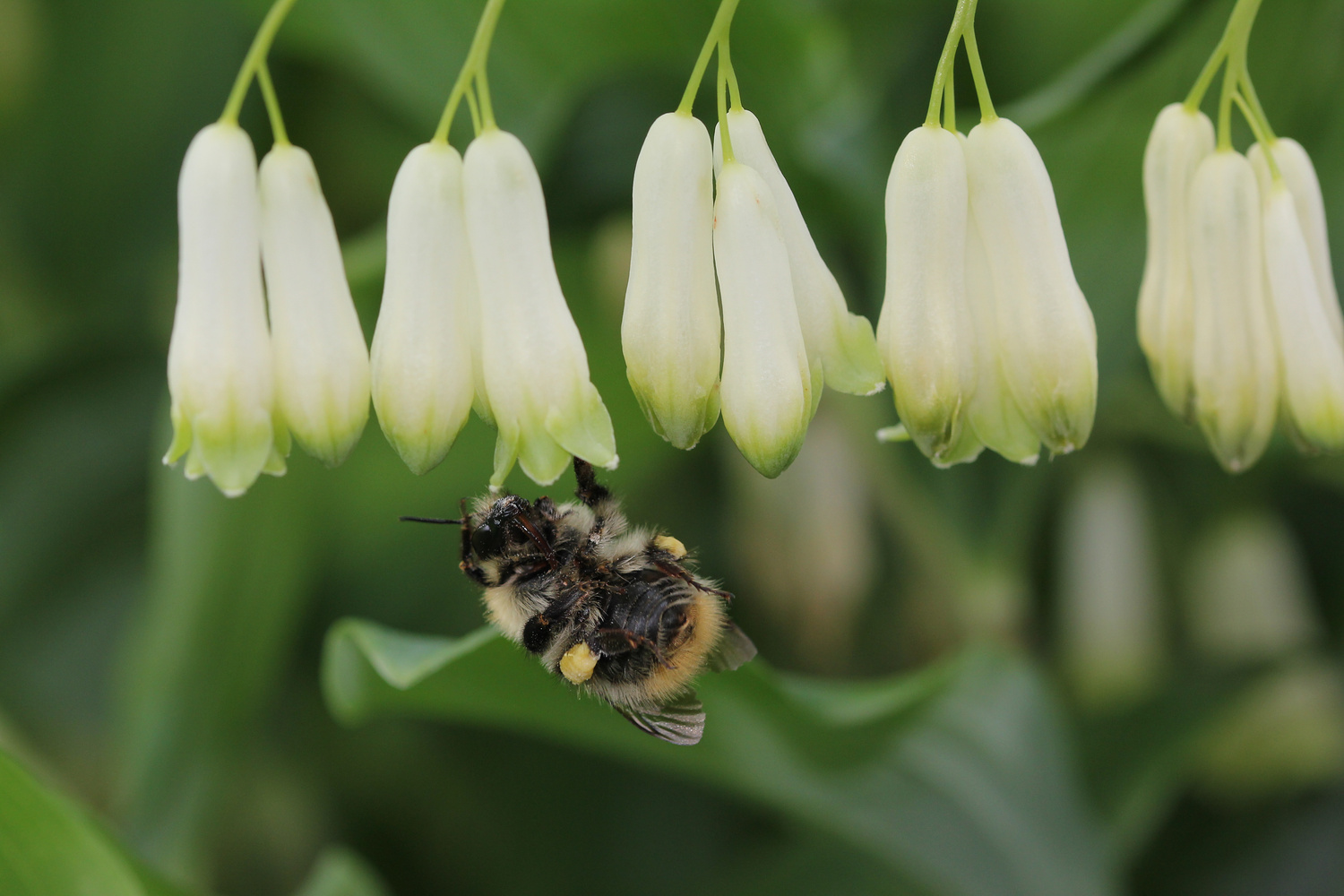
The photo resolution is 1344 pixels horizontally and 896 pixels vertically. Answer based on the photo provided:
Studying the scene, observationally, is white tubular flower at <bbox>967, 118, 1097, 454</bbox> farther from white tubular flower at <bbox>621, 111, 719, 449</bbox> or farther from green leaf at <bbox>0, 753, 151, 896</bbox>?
green leaf at <bbox>0, 753, 151, 896</bbox>

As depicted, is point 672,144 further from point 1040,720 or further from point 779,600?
point 779,600

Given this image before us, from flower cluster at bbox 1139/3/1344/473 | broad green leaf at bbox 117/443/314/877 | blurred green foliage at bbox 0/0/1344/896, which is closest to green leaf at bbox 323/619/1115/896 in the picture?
blurred green foliage at bbox 0/0/1344/896

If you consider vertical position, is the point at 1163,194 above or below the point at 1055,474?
above

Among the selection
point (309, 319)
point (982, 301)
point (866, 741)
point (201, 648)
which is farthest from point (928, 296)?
point (201, 648)

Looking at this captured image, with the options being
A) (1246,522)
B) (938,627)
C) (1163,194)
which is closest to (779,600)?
(938,627)

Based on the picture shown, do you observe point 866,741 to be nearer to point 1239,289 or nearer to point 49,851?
point 1239,289

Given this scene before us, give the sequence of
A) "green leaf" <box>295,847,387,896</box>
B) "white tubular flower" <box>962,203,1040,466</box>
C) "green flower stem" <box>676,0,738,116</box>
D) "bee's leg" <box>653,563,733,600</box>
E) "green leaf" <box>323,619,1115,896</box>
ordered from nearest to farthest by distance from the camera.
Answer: "green flower stem" <box>676,0,738,116</box> → "white tubular flower" <box>962,203,1040,466</box> → "bee's leg" <box>653,563,733,600</box> → "green leaf" <box>323,619,1115,896</box> → "green leaf" <box>295,847,387,896</box>

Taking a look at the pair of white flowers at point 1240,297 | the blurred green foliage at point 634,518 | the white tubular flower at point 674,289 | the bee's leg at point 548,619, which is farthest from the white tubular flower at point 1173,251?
the bee's leg at point 548,619
